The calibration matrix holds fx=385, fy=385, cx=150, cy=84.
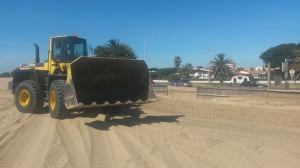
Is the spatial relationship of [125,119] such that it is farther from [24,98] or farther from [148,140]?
[24,98]

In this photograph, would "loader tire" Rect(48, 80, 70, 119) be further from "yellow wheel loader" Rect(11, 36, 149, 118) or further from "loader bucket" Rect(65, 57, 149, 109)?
"loader bucket" Rect(65, 57, 149, 109)

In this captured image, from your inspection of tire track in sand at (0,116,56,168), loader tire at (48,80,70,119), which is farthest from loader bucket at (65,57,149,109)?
tire track in sand at (0,116,56,168)

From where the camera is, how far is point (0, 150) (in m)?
7.62

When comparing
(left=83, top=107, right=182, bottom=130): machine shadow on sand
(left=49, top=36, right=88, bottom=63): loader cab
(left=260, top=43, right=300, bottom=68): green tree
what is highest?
(left=260, top=43, right=300, bottom=68): green tree

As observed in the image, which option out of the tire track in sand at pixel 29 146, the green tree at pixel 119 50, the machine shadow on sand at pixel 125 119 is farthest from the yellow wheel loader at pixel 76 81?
the green tree at pixel 119 50

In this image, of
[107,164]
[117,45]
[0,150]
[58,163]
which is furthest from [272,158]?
[117,45]

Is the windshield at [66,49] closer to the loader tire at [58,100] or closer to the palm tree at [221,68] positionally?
the loader tire at [58,100]

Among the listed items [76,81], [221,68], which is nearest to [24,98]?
[76,81]

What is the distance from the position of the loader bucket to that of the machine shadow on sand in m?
0.60

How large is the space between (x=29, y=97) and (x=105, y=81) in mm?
3649

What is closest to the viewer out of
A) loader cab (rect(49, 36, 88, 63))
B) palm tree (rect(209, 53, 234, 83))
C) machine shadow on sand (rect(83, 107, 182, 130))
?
machine shadow on sand (rect(83, 107, 182, 130))

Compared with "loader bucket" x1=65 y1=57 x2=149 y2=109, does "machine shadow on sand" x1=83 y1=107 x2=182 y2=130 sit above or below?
below

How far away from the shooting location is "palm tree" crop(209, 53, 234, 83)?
79.8 m

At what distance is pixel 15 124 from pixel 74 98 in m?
2.04
